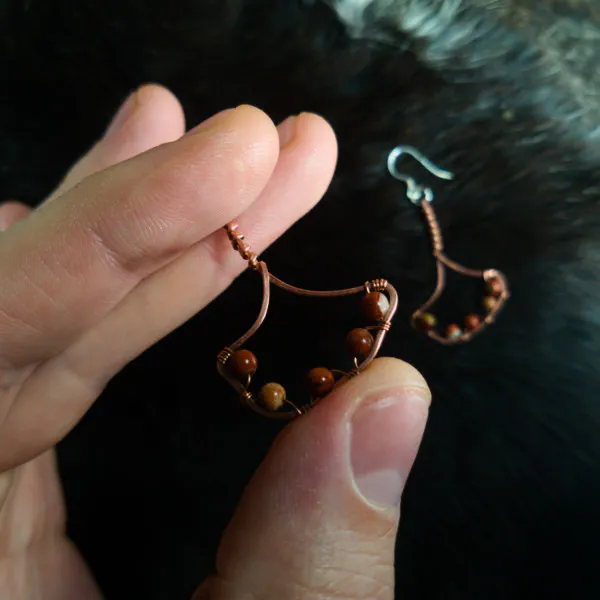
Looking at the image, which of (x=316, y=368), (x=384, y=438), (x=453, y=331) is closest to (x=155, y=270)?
(x=316, y=368)

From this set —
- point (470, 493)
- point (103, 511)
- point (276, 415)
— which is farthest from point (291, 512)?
point (103, 511)

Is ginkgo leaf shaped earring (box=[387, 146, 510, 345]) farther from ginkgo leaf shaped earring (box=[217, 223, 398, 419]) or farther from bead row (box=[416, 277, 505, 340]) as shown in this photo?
ginkgo leaf shaped earring (box=[217, 223, 398, 419])

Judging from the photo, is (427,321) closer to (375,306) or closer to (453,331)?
(453,331)

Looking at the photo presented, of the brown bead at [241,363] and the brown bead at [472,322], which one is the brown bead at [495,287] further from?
the brown bead at [241,363]

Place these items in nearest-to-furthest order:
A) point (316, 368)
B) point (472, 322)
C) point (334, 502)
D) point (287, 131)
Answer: point (334, 502) → point (316, 368) → point (287, 131) → point (472, 322)

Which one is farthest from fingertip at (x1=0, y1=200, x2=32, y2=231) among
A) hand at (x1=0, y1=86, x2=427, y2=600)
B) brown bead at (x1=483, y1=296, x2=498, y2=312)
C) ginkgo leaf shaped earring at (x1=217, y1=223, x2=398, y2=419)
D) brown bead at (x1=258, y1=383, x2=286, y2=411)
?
brown bead at (x1=483, y1=296, x2=498, y2=312)

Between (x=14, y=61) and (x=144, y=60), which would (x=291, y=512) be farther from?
(x=14, y=61)
